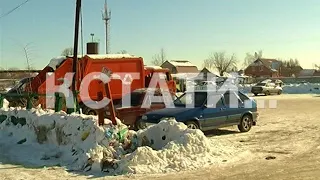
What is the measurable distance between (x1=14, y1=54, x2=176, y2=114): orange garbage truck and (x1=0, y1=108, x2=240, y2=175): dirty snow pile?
619 centimetres

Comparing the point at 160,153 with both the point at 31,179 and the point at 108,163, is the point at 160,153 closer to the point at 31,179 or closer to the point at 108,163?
the point at 108,163

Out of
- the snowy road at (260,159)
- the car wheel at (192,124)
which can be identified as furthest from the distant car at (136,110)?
the snowy road at (260,159)

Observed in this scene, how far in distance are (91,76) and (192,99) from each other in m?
6.37

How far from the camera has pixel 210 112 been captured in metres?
14.7

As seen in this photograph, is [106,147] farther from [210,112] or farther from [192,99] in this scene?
[192,99]

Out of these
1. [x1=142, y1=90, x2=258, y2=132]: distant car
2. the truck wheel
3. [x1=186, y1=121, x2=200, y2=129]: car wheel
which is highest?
[x1=142, y1=90, x2=258, y2=132]: distant car

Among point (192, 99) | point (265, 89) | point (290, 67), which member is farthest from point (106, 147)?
point (290, 67)

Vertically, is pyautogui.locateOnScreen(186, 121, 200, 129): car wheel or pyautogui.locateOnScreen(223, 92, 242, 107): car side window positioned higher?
pyautogui.locateOnScreen(223, 92, 242, 107): car side window

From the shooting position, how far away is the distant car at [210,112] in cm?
1414

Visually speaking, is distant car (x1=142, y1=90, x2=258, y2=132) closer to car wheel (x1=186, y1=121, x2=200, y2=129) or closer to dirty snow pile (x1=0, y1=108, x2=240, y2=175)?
car wheel (x1=186, y1=121, x2=200, y2=129)

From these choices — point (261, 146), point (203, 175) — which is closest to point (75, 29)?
point (261, 146)

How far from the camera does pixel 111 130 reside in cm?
1105

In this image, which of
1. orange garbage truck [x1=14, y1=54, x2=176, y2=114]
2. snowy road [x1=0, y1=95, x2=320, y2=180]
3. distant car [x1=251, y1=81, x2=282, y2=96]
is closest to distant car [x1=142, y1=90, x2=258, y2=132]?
snowy road [x1=0, y1=95, x2=320, y2=180]

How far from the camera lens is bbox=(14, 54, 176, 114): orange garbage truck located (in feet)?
64.6
